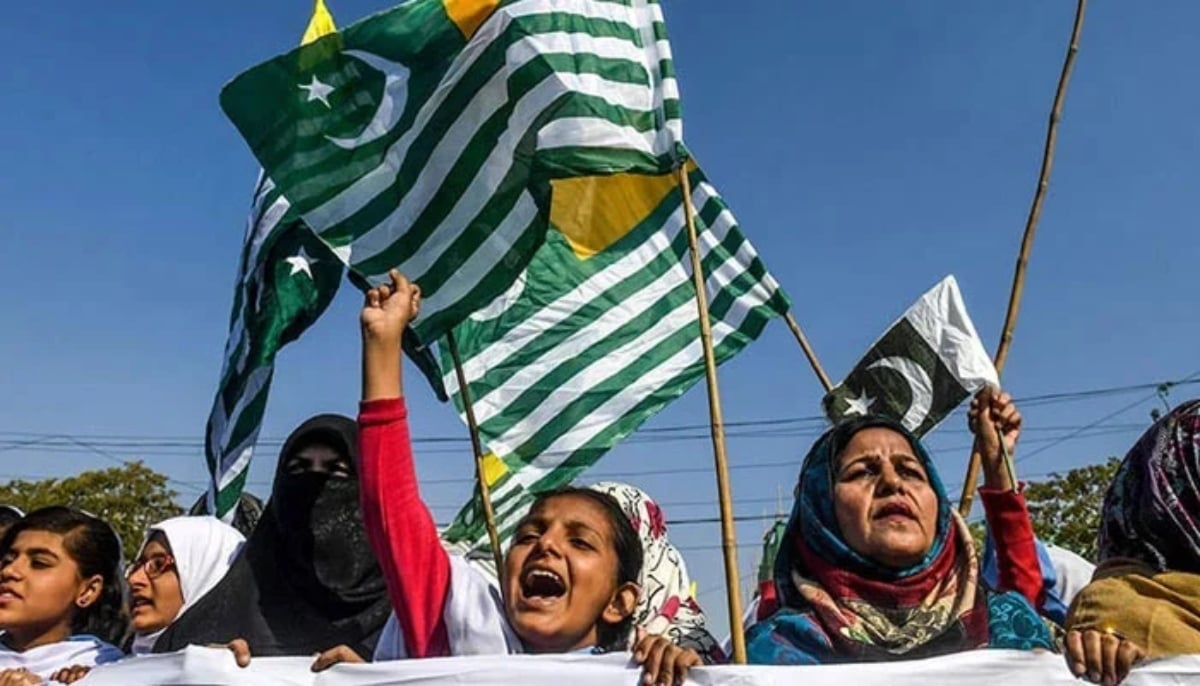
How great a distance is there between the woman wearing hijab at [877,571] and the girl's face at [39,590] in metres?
2.15

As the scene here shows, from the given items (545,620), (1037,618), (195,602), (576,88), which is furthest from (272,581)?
(1037,618)

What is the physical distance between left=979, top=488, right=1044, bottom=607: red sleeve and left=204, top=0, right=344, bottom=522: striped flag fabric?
9.83 ft

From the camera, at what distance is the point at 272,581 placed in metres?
3.49

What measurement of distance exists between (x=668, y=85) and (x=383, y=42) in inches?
43.6

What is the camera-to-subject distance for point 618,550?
2910 millimetres

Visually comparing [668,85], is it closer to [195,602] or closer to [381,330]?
[381,330]

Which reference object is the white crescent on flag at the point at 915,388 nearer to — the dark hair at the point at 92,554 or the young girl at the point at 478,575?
the young girl at the point at 478,575

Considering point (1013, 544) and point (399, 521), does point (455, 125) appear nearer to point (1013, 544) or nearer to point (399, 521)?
point (399, 521)

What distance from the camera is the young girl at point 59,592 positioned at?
3301 mm

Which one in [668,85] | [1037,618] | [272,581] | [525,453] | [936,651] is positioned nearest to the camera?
[936,651]

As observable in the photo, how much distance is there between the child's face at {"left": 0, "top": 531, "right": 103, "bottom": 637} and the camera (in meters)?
3.33

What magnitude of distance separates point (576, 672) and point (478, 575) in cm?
57

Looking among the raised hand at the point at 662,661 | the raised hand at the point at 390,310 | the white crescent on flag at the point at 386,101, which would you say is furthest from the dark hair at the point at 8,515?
the raised hand at the point at 662,661

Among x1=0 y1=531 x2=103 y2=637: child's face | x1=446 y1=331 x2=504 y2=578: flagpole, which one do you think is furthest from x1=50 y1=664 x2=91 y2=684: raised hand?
x1=446 y1=331 x2=504 y2=578: flagpole
